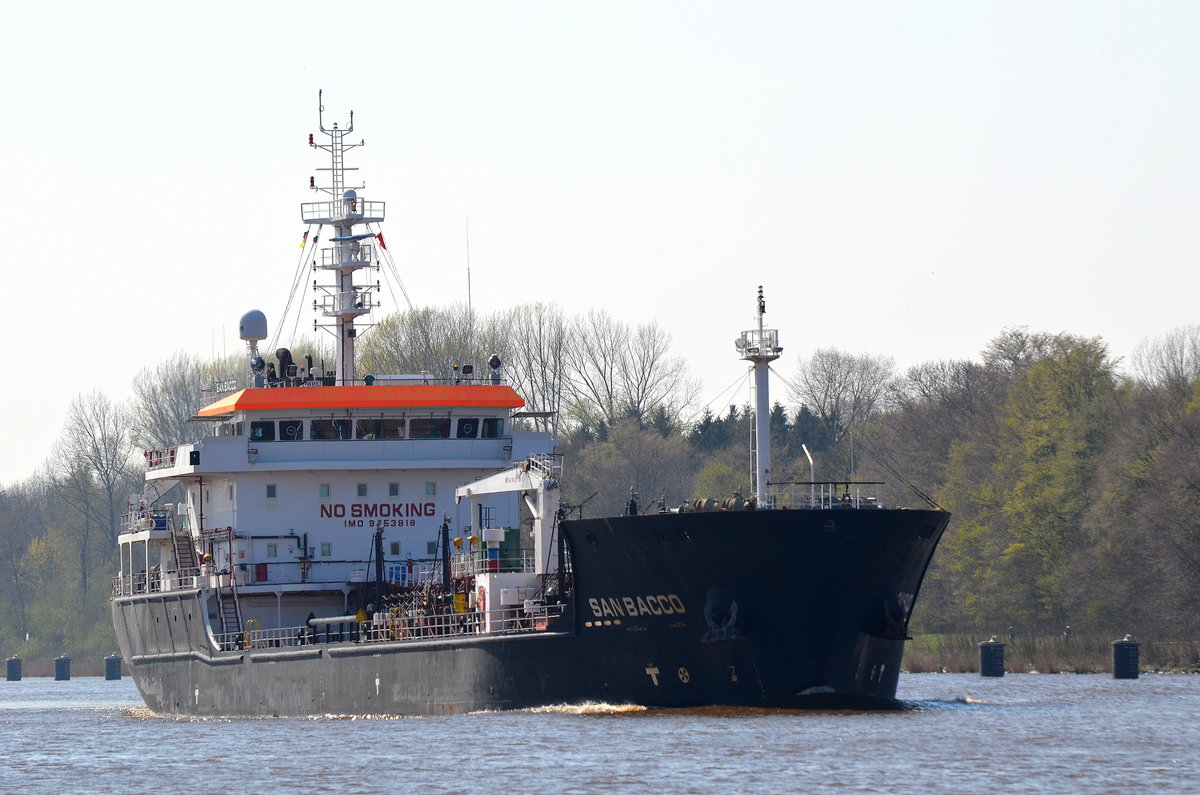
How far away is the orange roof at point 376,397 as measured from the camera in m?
42.4

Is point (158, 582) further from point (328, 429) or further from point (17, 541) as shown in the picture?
point (17, 541)

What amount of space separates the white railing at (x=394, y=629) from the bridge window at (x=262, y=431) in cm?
403

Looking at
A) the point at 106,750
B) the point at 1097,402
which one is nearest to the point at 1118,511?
the point at 1097,402

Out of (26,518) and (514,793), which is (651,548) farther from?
(26,518)

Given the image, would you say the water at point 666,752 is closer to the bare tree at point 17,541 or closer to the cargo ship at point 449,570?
the cargo ship at point 449,570

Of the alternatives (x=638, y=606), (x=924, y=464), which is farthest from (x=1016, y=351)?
(x=638, y=606)

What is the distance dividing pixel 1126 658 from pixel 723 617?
789 inches

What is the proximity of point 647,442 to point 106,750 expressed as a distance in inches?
1884

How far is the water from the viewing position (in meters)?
26.0

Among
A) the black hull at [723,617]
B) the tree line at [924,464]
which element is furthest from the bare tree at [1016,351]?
the black hull at [723,617]

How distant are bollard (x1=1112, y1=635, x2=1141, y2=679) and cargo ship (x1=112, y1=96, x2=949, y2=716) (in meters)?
13.4

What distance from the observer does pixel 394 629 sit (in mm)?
38281

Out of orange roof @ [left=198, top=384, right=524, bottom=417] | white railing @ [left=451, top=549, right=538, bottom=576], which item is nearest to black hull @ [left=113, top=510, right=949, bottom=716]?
white railing @ [left=451, top=549, right=538, bottom=576]

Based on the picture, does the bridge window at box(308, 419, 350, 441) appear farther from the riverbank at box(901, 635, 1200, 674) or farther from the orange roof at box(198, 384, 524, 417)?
the riverbank at box(901, 635, 1200, 674)
